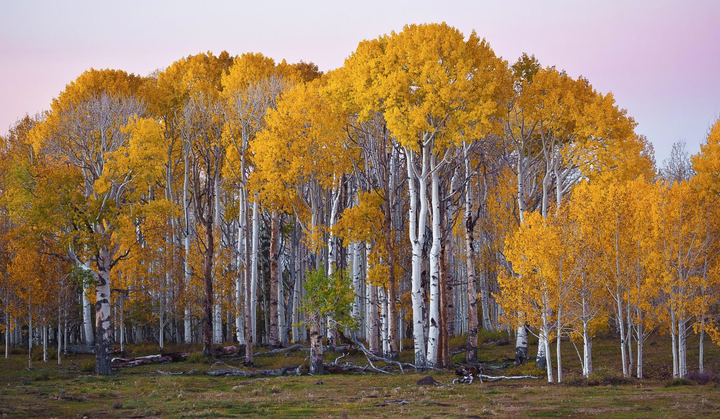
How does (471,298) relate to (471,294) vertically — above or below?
below

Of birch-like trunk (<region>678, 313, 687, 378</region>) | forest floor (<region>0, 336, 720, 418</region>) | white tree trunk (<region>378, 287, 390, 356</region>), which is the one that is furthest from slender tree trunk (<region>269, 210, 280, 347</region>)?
birch-like trunk (<region>678, 313, 687, 378</region>)

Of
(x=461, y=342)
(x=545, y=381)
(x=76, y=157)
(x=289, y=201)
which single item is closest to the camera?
(x=545, y=381)

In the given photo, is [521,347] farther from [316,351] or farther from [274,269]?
[274,269]

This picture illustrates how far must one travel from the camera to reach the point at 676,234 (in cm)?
2789

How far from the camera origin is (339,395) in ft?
66.8

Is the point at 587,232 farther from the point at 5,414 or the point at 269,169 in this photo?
the point at 5,414

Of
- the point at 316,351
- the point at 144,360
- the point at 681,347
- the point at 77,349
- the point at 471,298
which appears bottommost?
the point at 77,349

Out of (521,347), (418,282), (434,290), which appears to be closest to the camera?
(434,290)

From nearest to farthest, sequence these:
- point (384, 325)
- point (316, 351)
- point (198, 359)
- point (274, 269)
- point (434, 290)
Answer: point (434, 290), point (316, 351), point (384, 325), point (198, 359), point (274, 269)

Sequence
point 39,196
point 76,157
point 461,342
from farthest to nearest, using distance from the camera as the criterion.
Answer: point 461,342, point 76,157, point 39,196

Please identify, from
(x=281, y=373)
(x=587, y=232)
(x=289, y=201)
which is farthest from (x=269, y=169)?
(x=587, y=232)

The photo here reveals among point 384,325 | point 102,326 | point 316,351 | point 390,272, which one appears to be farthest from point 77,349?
point 390,272

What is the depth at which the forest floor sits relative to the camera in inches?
632

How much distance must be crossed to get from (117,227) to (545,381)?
61.8ft
